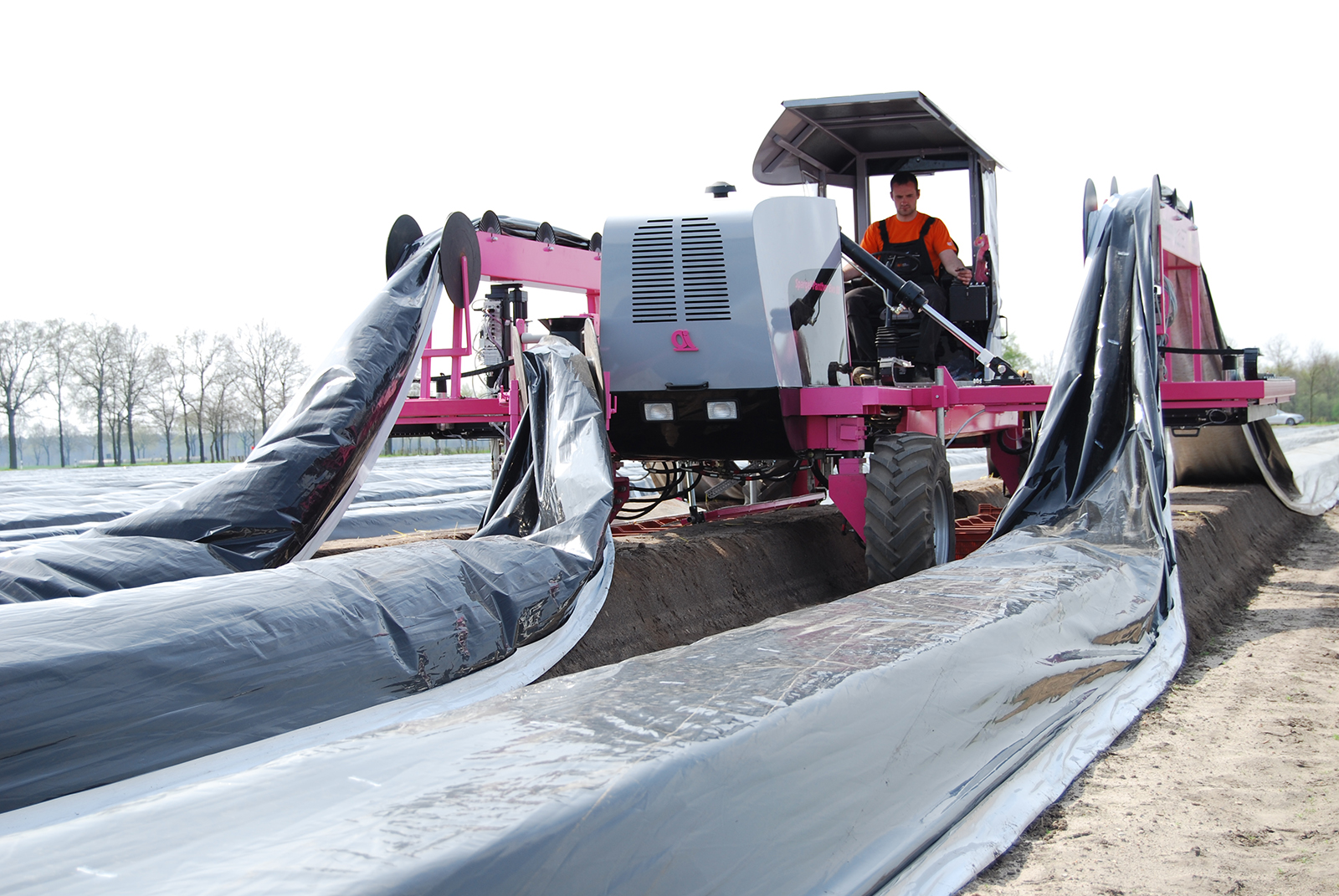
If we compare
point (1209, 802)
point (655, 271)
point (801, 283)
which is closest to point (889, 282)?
point (801, 283)

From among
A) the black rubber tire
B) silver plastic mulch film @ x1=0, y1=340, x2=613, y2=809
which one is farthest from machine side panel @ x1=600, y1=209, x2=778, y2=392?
silver plastic mulch film @ x1=0, y1=340, x2=613, y2=809

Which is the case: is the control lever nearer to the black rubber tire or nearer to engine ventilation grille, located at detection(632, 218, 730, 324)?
engine ventilation grille, located at detection(632, 218, 730, 324)

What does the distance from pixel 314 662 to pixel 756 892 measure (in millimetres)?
1530

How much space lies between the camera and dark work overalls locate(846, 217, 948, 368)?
7.05 meters

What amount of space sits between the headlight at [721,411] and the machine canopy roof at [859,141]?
2.60 meters

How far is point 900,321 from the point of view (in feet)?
23.1

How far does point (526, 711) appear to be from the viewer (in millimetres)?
2191

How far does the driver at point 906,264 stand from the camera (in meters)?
7.13

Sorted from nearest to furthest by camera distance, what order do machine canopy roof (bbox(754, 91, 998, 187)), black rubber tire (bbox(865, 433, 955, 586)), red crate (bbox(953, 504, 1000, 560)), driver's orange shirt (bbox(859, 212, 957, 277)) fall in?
black rubber tire (bbox(865, 433, 955, 586)), red crate (bbox(953, 504, 1000, 560)), machine canopy roof (bbox(754, 91, 998, 187)), driver's orange shirt (bbox(859, 212, 957, 277))

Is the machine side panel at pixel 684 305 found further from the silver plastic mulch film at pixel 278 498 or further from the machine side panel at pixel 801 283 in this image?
the silver plastic mulch film at pixel 278 498

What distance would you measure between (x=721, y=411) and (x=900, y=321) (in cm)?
223

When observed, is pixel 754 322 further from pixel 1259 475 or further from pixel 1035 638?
pixel 1259 475

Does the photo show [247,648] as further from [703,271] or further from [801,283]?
[801,283]

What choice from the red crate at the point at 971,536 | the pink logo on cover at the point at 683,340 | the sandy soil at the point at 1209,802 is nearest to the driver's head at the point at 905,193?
the red crate at the point at 971,536
